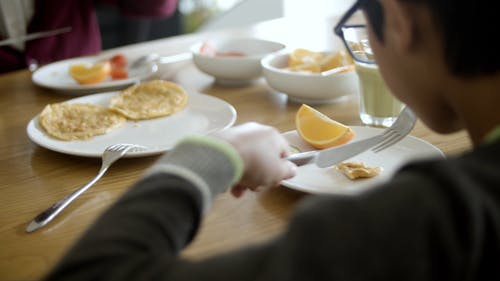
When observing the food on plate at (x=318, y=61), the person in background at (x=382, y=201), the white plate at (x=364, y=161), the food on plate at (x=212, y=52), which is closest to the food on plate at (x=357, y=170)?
the white plate at (x=364, y=161)

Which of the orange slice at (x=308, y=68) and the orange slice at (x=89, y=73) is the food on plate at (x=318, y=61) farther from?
the orange slice at (x=89, y=73)

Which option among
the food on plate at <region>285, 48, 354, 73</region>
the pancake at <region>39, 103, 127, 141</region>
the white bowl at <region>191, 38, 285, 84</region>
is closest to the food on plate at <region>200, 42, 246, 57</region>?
the white bowl at <region>191, 38, 285, 84</region>

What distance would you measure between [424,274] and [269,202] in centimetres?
38

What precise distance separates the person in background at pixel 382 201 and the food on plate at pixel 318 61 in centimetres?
53

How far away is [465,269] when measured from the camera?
420 mm

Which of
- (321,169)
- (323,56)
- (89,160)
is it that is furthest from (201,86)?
(321,169)

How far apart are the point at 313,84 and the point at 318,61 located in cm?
13

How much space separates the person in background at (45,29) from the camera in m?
1.77

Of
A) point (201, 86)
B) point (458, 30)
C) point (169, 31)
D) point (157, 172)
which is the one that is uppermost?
point (458, 30)

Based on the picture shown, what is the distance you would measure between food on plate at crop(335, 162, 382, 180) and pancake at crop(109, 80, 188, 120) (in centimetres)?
42

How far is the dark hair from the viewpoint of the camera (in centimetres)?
49

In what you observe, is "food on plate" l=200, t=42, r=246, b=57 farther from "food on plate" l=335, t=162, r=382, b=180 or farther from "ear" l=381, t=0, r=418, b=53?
"ear" l=381, t=0, r=418, b=53

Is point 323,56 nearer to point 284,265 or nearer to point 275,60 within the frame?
point 275,60

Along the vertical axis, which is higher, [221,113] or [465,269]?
[465,269]
